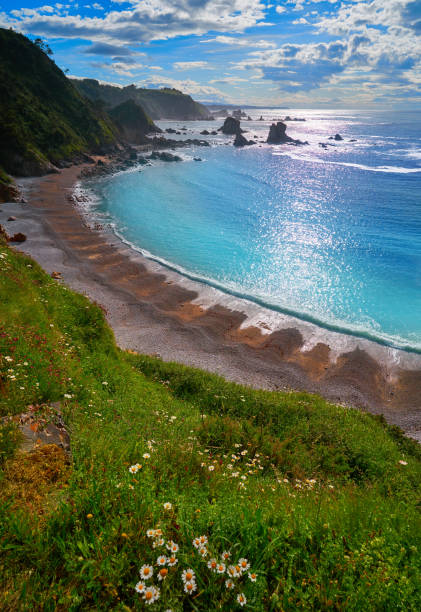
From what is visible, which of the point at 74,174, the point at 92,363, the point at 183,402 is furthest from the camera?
the point at 74,174

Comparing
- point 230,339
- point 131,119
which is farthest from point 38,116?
point 230,339

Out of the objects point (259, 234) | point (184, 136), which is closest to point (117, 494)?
point (259, 234)

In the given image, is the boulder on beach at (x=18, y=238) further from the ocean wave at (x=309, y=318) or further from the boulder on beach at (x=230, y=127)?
the boulder on beach at (x=230, y=127)

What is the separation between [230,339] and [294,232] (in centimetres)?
3133

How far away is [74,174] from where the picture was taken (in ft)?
249

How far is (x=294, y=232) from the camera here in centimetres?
5122

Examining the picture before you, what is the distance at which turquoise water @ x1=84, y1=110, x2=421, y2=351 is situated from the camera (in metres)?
32.3

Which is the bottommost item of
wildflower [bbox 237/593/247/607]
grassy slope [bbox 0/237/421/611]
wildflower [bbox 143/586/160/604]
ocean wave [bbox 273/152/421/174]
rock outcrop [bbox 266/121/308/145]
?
grassy slope [bbox 0/237/421/611]

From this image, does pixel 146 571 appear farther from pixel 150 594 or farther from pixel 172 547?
pixel 172 547

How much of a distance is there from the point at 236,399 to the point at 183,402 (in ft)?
7.09

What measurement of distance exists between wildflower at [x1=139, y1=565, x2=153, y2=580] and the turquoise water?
27.4 meters

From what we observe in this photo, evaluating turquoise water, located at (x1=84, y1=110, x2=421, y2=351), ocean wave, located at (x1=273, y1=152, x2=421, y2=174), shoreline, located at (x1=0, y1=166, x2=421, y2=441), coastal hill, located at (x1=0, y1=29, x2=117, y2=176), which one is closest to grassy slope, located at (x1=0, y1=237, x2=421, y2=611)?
shoreline, located at (x1=0, y1=166, x2=421, y2=441)

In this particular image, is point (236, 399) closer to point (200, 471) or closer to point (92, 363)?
point (92, 363)

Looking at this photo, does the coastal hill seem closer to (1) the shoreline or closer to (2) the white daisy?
(1) the shoreline
